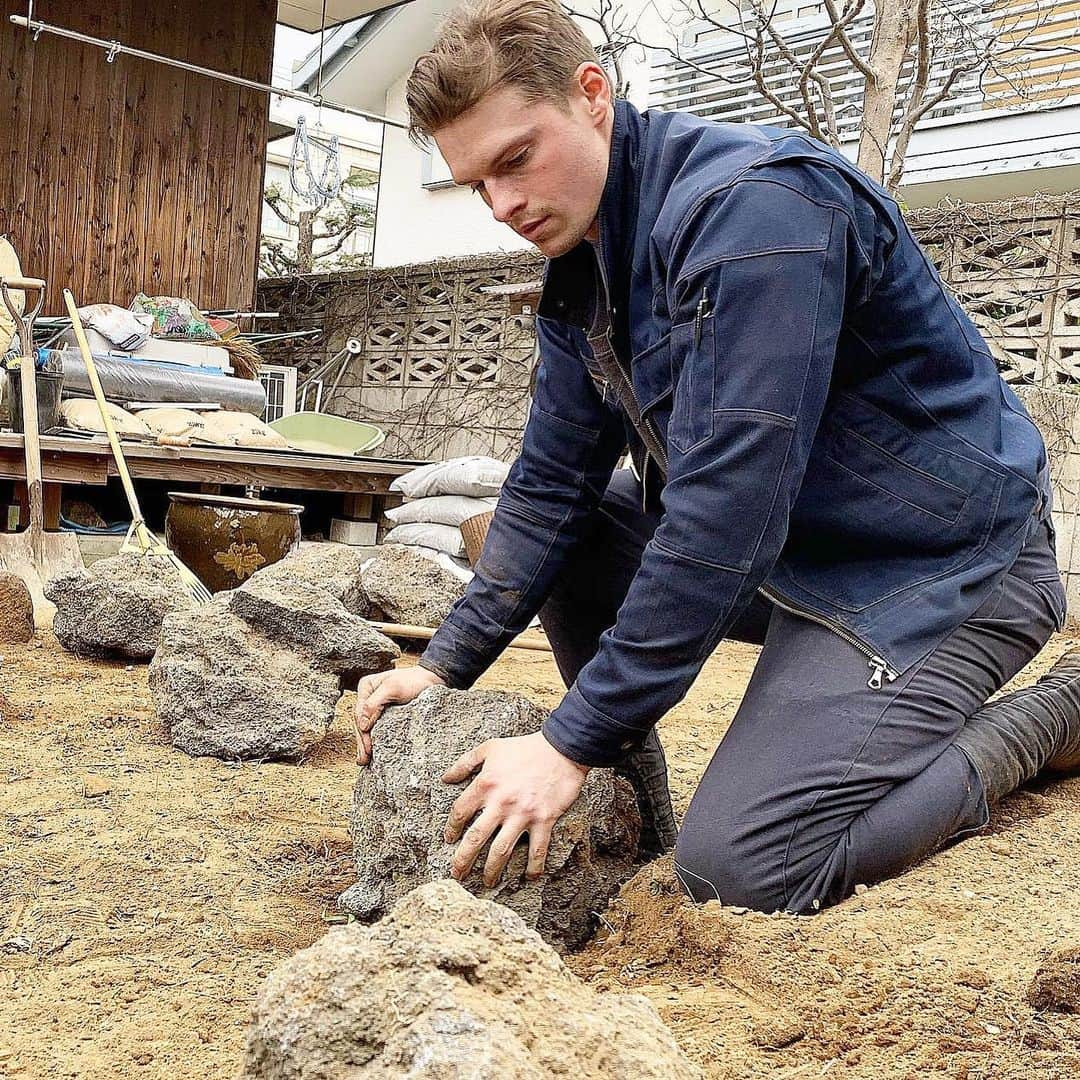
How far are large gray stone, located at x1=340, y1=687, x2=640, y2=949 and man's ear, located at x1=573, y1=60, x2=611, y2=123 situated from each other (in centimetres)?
93

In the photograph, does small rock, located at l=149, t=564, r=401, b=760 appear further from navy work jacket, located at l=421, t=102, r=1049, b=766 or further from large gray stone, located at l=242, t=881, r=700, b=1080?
large gray stone, located at l=242, t=881, r=700, b=1080

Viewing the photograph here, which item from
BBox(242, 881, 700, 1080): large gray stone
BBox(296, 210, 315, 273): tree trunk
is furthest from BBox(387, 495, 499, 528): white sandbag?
BBox(296, 210, 315, 273): tree trunk

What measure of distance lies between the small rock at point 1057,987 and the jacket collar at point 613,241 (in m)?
1.10

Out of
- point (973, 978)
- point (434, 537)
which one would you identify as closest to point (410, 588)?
point (434, 537)

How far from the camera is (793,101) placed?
33.6ft

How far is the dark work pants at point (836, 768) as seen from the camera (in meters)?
1.70

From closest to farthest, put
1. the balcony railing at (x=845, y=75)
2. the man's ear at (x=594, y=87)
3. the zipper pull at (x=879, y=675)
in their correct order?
the man's ear at (x=594, y=87) → the zipper pull at (x=879, y=675) → the balcony railing at (x=845, y=75)

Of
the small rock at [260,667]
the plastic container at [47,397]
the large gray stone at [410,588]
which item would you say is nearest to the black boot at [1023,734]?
the small rock at [260,667]

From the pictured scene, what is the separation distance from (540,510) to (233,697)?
43.3 inches

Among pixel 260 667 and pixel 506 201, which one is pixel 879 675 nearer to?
pixel 506 201

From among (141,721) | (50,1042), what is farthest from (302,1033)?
(141,721)

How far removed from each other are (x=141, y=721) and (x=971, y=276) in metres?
4.52

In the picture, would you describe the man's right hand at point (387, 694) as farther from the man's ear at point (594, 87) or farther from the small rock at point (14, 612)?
the small rock at point (14, 612)

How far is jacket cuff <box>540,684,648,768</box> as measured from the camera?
154 cm
